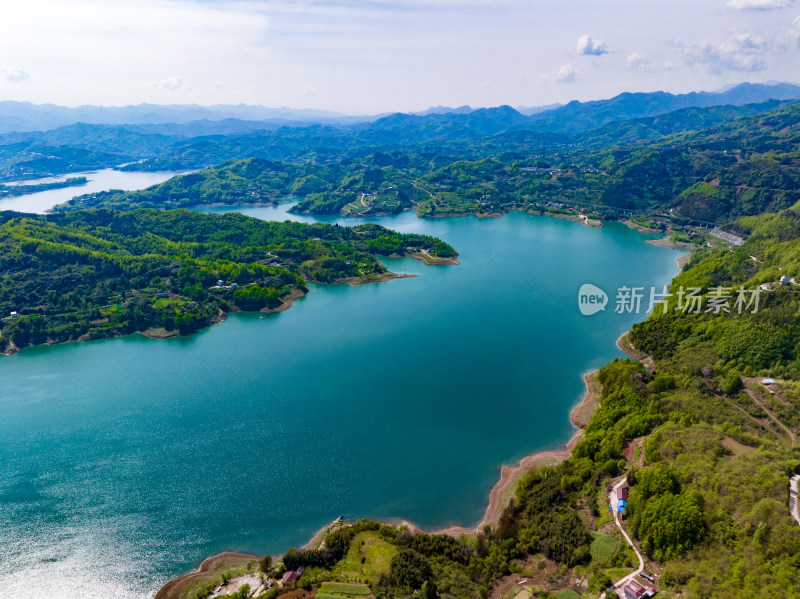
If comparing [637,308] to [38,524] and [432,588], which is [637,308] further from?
[38,524]

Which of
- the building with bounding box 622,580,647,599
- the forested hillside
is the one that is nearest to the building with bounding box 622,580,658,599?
the building with bounding box 622,580,647,599

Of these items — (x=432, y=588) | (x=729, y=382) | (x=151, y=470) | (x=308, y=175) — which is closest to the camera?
(x=432, y=588)

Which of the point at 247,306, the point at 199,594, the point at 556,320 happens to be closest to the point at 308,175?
the point at 247,306

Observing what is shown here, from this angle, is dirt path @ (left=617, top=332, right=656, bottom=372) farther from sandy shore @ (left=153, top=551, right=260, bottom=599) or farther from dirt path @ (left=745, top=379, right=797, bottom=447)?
sandy shore @ (left=153, top=551, right=260, bottom=599)

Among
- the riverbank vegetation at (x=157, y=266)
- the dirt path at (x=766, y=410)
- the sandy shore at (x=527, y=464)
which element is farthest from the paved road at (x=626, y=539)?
the riverbank vegetation at (x=157, y=266)

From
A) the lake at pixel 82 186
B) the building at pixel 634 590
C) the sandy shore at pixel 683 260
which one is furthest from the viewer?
the lake at pixel 82 186

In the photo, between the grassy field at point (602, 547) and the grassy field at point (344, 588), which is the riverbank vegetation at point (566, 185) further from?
the grassy field at point (344, 588)
